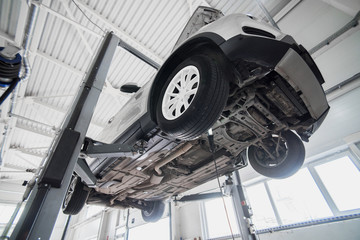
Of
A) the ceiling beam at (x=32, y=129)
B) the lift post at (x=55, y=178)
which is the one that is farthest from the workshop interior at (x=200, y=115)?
A: the ceiling beam at (x=32, y=129)

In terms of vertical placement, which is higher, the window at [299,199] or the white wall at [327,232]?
the window at [299,199]

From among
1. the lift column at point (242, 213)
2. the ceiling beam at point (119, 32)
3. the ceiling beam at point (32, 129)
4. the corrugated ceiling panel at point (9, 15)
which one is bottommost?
the lift column at point (242, 213)

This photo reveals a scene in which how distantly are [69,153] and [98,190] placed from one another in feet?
7.79

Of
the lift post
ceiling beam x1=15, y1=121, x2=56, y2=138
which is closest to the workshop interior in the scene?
the lift post

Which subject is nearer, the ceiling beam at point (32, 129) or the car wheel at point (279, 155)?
the car wheel at point (279, 155)

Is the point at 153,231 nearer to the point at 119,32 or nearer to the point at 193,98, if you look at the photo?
the point at 193,98

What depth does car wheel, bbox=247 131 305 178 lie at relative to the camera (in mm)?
1979

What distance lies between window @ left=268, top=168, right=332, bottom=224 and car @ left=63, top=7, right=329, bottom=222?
197 centimetres

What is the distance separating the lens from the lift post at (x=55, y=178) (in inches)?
32.4

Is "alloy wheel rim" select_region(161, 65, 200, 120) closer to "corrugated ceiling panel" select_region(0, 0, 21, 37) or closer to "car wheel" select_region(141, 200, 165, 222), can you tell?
"corrugated ceiling panel" select_region(0, 0, 21, 37)

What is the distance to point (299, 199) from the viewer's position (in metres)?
3.51

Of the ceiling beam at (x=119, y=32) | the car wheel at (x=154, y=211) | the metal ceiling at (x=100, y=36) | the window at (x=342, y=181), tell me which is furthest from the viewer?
the ceiling beam at (x=119, y=32)

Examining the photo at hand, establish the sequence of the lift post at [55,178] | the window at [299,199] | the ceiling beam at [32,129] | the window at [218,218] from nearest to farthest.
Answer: the lift post at [55,178] → the window at [299,199] → the window at [218,218] → the ceiling beam at [32,129]

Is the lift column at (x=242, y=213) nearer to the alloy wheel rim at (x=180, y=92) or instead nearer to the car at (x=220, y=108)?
the car at (x=220, y=108)
